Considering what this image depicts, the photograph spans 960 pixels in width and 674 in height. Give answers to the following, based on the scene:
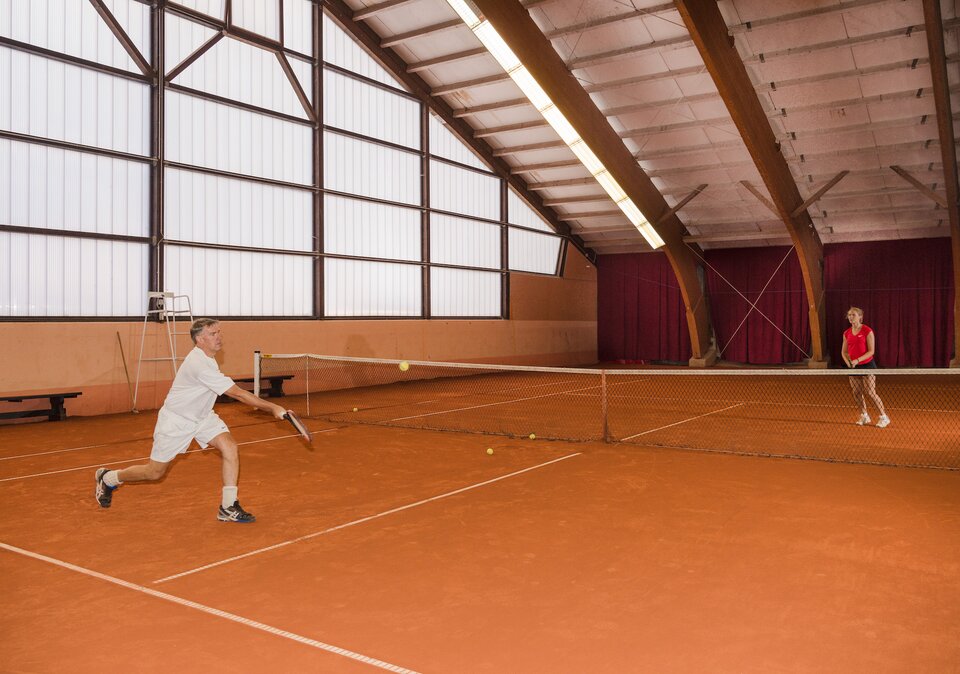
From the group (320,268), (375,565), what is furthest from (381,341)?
(375,565)

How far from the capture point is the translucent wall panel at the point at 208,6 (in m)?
15.4

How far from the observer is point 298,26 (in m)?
17.8

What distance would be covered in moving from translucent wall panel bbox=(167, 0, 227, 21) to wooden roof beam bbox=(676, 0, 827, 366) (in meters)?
9.33

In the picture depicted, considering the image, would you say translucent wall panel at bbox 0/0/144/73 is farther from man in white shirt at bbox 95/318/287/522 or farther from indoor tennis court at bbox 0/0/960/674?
man in white shirt at bbox 95/318/287/522

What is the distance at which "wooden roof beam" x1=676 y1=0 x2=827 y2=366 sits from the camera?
14.3 meters

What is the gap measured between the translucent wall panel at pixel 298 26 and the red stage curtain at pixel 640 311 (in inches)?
590

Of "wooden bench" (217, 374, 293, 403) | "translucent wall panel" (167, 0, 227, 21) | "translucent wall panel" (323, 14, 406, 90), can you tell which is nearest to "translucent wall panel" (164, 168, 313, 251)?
"wooden bench" (217, 374, 293, 403)

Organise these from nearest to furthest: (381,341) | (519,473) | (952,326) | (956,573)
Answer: (956,573), (519,473), (381,341), (952,326)

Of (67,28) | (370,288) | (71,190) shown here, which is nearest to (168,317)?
(71,190)

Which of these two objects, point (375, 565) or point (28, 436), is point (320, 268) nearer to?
point (28, 436)

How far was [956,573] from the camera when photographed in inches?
190

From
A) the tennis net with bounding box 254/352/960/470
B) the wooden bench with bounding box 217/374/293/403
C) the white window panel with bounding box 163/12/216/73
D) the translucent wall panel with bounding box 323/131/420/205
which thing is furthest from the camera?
the translucent wall panel with bounding box 323/131/420/205

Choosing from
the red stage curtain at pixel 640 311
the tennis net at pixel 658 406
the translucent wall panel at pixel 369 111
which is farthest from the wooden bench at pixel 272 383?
the red stage curtain at pixel 640 311

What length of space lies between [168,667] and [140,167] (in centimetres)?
1315
